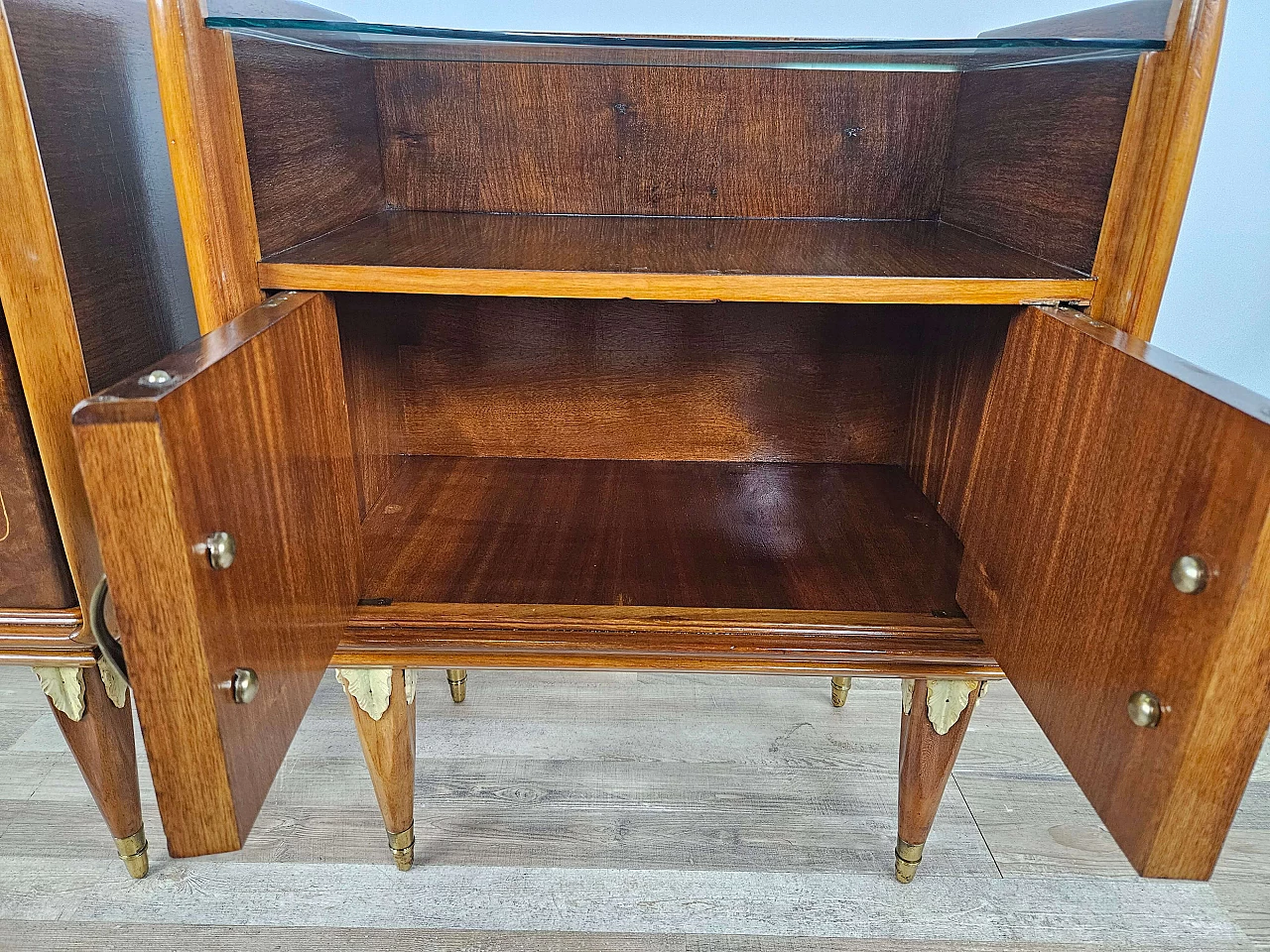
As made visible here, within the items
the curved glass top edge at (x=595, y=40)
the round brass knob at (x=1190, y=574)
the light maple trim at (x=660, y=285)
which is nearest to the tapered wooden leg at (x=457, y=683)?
the light maple trim at (x=660, y=285)

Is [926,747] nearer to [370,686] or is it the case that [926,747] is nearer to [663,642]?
[663,642]

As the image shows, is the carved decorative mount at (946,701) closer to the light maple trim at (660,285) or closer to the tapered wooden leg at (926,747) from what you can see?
the tapered wooden leg at (926,747)

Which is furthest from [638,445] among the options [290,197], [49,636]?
[49,636]

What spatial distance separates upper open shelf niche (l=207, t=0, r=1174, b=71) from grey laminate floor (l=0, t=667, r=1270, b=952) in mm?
680

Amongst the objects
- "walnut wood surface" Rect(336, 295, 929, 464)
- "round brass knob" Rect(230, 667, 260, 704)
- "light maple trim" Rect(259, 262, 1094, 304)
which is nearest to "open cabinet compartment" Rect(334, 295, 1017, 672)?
"walnut wood surface" Rect(336, 295, 929, 464)

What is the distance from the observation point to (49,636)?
23.0 inches

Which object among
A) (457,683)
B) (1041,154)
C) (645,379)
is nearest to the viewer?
(1041,154)

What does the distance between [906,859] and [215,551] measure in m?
0.66

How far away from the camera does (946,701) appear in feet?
2.16

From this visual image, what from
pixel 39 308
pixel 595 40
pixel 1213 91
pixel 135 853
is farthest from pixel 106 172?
pixel 1213 91

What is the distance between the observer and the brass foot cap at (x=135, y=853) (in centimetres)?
76

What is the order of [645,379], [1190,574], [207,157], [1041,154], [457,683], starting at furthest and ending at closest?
1. [457,683]
2. [645,379]
3. [1041,154]
4. [207,157]
5. [1190,574]

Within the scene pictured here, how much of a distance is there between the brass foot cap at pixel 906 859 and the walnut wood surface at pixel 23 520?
69cm

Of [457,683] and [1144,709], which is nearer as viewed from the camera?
[1144,709]
